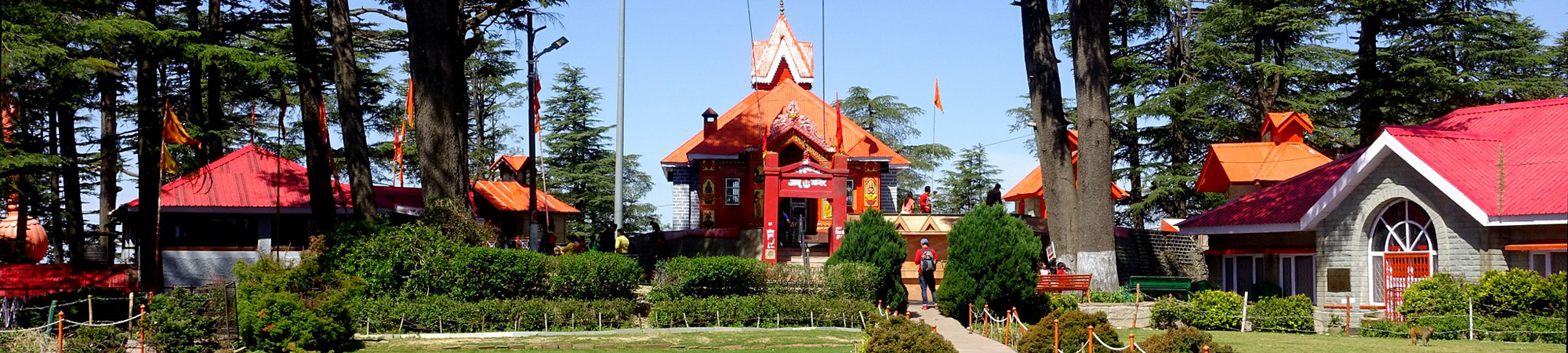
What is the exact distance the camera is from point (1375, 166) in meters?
26.5

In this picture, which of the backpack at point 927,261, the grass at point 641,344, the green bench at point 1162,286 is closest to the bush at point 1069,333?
the grass at point 641,344

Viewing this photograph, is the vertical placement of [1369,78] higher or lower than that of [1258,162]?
higher

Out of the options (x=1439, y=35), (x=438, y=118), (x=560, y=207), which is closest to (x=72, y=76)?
(x=438, y=118)

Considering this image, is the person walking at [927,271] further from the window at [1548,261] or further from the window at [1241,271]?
the window at [1548,261]

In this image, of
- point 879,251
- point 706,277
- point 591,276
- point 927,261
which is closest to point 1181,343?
point 706,277

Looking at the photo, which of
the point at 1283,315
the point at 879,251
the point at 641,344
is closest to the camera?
the point at 641,344

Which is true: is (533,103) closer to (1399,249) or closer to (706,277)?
(706,277)

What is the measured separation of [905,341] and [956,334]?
16.4 feet

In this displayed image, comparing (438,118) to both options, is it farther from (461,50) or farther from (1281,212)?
(1281,212)

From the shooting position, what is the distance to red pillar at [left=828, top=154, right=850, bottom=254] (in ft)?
104

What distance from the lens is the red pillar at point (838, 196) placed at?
1242 inches

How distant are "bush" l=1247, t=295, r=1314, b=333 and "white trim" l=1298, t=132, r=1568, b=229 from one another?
308 centimetres

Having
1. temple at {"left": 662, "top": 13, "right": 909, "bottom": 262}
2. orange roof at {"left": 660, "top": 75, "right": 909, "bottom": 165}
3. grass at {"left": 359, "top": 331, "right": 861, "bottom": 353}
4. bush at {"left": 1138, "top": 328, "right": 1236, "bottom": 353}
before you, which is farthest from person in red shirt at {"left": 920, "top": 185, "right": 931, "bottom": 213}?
bush at {"left": 1138, "top": 328, "right": 1236, "bottom": 353}

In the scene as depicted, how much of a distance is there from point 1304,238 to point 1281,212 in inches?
30.3
